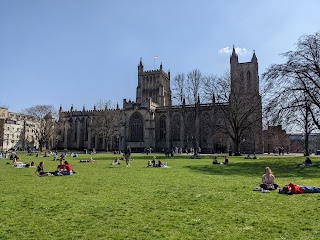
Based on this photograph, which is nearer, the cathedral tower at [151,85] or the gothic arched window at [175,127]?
the gothic arched window at [175,127]

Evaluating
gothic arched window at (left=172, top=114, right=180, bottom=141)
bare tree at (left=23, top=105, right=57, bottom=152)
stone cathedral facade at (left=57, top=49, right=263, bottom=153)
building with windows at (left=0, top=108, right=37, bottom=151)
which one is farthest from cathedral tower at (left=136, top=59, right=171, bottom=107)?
building with windows at (left=0, top=108, right=37, bottom=151)

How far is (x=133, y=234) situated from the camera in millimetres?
6090

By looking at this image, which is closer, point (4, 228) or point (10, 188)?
point (4, 228)

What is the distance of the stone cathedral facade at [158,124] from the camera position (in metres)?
61.0

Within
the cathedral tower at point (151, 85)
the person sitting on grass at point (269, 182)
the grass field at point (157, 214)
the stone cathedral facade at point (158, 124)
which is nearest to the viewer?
the grass field at point (157, 214)

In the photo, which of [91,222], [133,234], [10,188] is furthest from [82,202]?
[10,188]

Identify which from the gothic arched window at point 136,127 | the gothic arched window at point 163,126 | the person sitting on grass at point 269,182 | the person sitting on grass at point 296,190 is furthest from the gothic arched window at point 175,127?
the person sitting on grass at point 296,190

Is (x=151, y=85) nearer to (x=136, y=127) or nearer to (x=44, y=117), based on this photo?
→ (x=136, y=127)

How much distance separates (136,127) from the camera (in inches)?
3017

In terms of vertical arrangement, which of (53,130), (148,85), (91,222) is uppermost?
(148,85)

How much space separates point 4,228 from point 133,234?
299cm

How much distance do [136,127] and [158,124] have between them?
584 centimetres

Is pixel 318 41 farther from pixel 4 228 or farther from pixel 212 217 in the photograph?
pixel 4 228

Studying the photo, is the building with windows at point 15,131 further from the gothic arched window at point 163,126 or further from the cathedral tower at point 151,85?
the gothic arched window at point 163,126
